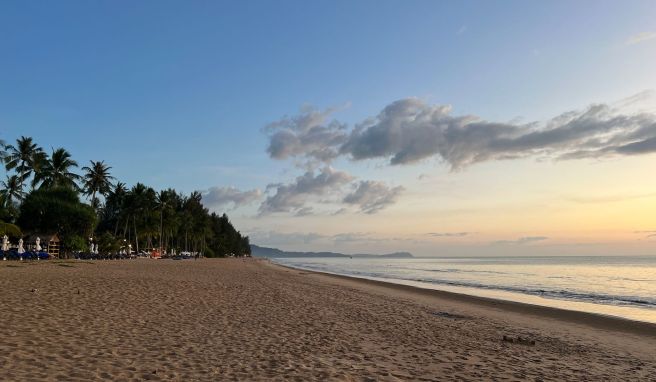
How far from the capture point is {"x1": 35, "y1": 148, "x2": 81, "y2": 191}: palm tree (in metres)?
60.1

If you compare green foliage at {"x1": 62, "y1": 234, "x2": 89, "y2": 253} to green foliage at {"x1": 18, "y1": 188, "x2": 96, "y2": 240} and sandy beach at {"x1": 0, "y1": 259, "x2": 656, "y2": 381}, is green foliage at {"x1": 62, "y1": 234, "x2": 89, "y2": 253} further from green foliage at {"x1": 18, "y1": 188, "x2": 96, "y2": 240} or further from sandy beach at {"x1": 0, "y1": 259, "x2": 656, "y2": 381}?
sandy beach at {"x1": 0, "y1": 259, "x2": 656, "y2": 381}

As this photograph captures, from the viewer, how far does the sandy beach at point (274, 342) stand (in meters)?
7.29

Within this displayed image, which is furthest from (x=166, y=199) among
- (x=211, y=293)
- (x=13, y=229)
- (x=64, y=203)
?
(x=211, y=293)

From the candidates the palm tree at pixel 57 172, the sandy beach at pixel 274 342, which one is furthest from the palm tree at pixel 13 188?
the sandy beach at pixel 274 342

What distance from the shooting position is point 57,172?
200 feet

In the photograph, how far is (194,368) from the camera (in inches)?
285

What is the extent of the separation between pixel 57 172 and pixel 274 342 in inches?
2421

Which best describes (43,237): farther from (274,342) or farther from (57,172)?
(274,342)

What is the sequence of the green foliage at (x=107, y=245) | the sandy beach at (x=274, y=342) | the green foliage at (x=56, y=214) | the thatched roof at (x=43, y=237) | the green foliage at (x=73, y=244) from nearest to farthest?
the sandy beach at (x=274, y=342), the thatched roof at (x=43, y=237), the green foliage at (x=56, y=214), the green foliage at (x=73, y=244), the green foliage at (x=107, y=245)

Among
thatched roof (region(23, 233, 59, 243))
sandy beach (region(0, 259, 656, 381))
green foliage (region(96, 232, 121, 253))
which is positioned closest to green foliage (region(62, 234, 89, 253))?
thatched roof (region(23, 233, 59, 243))

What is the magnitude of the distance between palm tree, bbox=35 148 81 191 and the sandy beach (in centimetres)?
4897

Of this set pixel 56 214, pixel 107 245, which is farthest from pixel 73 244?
pixel 107 245

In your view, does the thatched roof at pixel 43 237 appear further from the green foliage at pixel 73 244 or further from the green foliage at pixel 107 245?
the green foliage at pixel 107 245

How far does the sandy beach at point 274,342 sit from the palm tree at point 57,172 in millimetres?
48973
